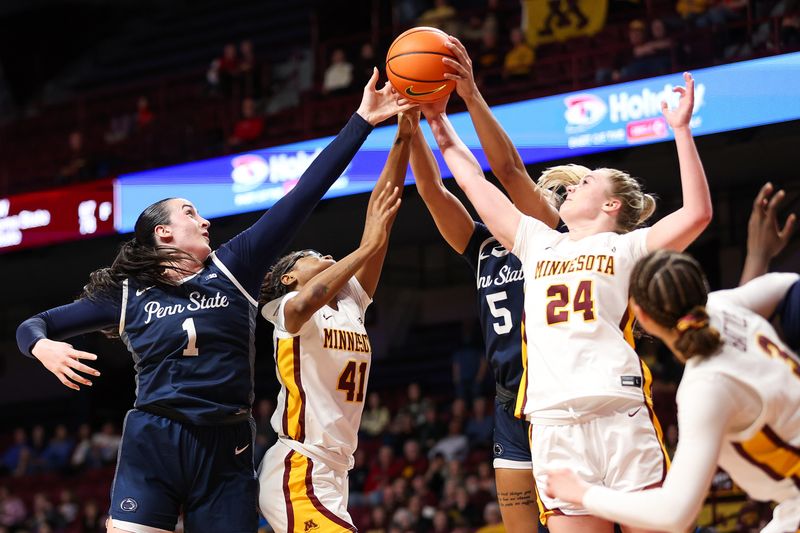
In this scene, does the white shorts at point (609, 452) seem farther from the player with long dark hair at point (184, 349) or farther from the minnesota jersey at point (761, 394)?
the player with long dark hair at point (184, 349)

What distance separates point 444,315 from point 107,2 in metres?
10.6

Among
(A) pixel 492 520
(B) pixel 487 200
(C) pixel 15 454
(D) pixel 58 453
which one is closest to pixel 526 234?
(B) pixel 487 200

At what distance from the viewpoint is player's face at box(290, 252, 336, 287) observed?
5145 millimetres

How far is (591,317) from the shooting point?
392cm

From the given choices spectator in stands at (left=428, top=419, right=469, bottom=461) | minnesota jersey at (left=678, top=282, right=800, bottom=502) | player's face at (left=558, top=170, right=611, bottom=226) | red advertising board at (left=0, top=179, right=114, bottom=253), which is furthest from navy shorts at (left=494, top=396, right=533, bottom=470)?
red advertising board at (left=0, top=179, right=114, bottom=253)

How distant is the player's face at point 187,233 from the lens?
4594 mm

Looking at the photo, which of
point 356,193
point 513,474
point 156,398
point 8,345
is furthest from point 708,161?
point 8,345

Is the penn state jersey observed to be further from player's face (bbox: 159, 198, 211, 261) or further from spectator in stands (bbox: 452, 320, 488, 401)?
spectator in stands (bbox: 452, 320, 488, 401)

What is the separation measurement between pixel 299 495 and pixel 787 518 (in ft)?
7.28

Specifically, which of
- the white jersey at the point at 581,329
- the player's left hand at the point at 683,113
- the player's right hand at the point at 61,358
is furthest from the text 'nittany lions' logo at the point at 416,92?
the player's right hand at the point at 61,358

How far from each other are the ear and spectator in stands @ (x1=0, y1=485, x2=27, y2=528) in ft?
40.8

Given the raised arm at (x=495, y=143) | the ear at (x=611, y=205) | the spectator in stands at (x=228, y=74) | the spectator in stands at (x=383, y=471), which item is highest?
the spectator in stands at (x=228, y=74)

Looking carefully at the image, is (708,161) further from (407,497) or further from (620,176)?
(620,176)

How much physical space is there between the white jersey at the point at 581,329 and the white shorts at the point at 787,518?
0.86 metres
